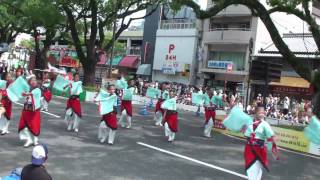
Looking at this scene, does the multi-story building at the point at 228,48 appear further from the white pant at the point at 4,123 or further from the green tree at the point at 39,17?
the white pant at the point at 4,123

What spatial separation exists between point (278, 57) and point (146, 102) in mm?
12091

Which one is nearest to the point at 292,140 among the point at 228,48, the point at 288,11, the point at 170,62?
the point at 288,11

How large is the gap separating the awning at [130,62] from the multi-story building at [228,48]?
10002mm

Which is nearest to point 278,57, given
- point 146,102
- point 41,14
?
point 146,102

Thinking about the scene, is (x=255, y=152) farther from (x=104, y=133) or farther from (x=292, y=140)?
(x=292, y=140)

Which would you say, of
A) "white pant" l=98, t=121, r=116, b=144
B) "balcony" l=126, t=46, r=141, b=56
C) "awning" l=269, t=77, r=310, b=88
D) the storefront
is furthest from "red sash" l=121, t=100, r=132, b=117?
"balcony" l=126, t=46, r=141, b=56

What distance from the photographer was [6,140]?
12.8 m

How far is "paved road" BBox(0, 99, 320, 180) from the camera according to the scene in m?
10.4

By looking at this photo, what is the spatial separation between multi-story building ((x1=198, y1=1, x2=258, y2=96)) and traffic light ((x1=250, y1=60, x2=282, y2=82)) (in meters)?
20.7

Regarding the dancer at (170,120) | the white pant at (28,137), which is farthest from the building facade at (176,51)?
the white pant at (28,137)

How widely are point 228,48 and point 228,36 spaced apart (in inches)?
55.1

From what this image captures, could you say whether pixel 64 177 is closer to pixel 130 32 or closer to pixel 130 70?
pixel 130 70

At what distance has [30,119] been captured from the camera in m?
12.3

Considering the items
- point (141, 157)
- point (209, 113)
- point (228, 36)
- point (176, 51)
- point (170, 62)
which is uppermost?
point (228, 36)
